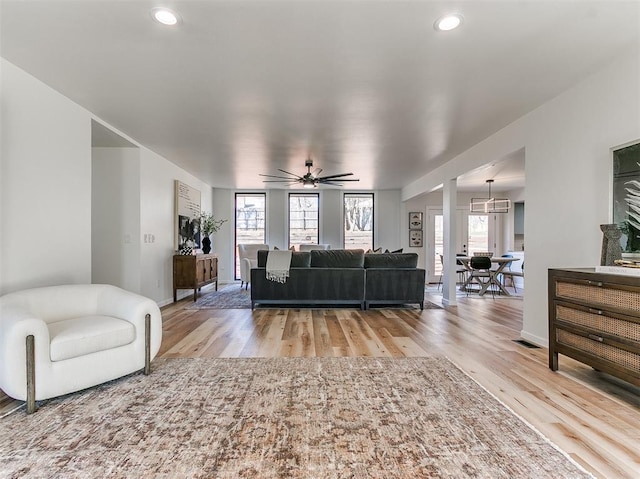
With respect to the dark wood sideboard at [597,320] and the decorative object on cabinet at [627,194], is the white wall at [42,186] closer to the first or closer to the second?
the dark wood sideboard at [597,320]

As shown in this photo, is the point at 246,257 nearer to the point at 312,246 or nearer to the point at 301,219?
the point at 312,246

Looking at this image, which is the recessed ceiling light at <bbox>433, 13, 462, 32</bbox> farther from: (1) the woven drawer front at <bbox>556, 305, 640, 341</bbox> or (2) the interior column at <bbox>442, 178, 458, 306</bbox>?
(2) the interior column at <bbox>442, 178, 458, 306</bbox>

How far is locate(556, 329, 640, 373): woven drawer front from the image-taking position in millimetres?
2021

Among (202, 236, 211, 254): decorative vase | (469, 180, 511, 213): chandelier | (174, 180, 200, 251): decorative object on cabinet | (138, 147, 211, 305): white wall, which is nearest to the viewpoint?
(138, 147, 211, 305): white wall

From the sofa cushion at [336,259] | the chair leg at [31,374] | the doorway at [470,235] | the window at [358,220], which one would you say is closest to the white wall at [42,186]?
the chair leg at [31,374]

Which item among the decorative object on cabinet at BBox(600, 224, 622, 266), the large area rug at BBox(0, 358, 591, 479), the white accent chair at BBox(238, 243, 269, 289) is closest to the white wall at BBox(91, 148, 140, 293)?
the large area rug at BBox(0, 358, 591, 479)

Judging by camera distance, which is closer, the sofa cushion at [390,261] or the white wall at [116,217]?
the white wall at [116,217]

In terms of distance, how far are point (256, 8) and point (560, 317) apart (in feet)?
10.1

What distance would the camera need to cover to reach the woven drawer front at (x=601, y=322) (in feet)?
6.66

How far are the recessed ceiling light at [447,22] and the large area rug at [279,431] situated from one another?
7.74 feet

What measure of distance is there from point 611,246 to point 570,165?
95 centimetres

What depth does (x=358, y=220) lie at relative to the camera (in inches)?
344

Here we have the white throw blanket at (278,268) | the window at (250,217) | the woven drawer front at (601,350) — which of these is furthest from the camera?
the window at (250,217)

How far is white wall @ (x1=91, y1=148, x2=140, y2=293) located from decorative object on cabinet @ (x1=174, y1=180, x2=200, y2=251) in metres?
1.27
